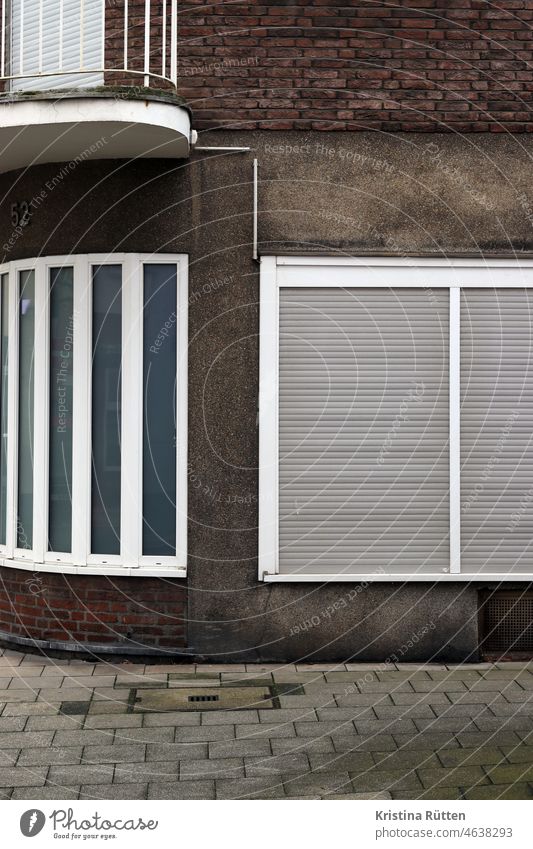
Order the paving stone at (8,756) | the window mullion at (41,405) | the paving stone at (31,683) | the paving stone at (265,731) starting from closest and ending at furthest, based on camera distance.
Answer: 1. the paving stone at (8,756)
2. the paving stone at (265,731)
3. the paving stone at (31,683)
4. the window mullion at (41,405)

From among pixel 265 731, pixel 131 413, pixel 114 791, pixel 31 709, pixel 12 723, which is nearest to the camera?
pixel 114 791

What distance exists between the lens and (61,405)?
9.61 meters

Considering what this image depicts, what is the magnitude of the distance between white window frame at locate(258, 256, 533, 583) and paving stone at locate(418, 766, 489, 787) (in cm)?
268

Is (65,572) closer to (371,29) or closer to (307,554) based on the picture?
(307,554)

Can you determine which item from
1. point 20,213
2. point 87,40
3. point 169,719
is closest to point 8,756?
point 169,719

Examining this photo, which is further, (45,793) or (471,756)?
(471,756)

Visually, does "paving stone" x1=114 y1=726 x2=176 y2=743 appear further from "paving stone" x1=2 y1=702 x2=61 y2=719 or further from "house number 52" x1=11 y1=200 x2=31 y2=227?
"house number 52" x1=11 y1=200 x2=31 y2=227

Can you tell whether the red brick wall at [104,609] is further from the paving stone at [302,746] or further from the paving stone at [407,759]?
the paving stone at [407,759]

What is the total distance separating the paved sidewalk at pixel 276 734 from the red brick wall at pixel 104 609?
22cm

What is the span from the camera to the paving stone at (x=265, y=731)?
24.4 ft

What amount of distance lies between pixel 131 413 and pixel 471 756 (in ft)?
12.3

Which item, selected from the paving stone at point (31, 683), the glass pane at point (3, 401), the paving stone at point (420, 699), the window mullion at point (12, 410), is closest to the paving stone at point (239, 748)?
the paving stone at point (420, 699)

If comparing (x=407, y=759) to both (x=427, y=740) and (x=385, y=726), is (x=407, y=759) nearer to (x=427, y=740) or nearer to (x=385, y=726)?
(x=427, y=740)

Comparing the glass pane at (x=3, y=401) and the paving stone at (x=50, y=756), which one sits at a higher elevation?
the glass pane at (x=3, y=401)
